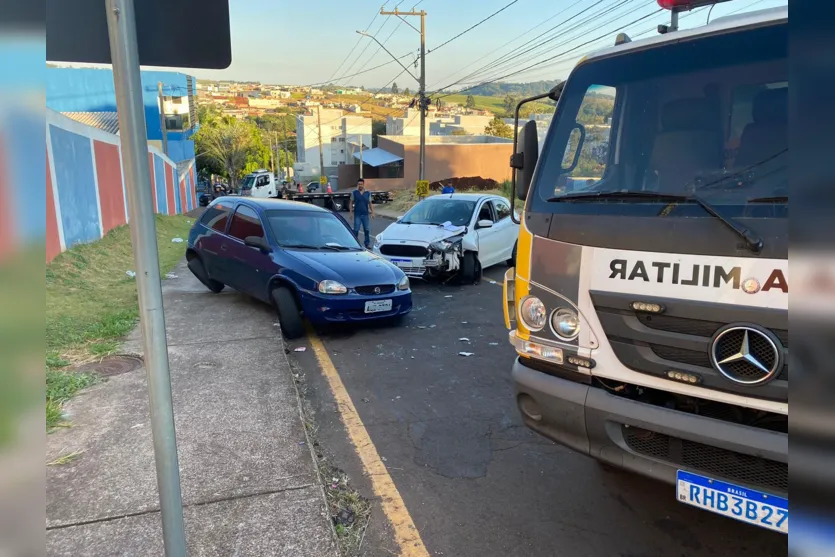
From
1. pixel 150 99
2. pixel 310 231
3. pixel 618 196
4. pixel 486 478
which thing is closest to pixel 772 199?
pixel 618 196

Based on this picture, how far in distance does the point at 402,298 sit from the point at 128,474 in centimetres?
428

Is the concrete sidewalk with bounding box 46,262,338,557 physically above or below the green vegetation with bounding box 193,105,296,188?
below

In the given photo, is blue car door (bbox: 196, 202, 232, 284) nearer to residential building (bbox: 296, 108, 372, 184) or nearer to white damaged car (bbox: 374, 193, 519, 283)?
white damaged car (bbox: 374, 193, 519, 283)

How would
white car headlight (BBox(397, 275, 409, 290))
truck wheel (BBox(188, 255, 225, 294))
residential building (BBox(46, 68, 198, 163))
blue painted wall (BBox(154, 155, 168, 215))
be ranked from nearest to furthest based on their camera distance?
white car headlight (BBox(397, 275, 409, 290)) → truck wheel (BBox(188, 255, 225, 294)) → blue painted wall (BBox(154, 155, 168, 215)) → residential building (BBox(46, 68, 198, 163))

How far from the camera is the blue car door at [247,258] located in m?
7.47

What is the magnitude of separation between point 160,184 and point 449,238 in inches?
774

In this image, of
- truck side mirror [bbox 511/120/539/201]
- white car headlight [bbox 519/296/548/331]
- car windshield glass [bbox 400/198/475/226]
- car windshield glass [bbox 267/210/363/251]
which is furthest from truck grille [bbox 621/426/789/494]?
car windshield glass [bbox 400/198/475/226]

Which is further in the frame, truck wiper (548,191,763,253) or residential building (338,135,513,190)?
residential building (338,135,513,190)

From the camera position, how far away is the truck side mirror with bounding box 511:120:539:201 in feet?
12.6

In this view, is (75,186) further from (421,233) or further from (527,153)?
(527,153)

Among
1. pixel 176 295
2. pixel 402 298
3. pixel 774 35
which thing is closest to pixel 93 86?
pixel 176 295

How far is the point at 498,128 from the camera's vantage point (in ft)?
245

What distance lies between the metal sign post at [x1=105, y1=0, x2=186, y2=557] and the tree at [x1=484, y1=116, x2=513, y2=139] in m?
74.3

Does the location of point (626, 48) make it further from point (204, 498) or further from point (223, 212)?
point (223, 212)
